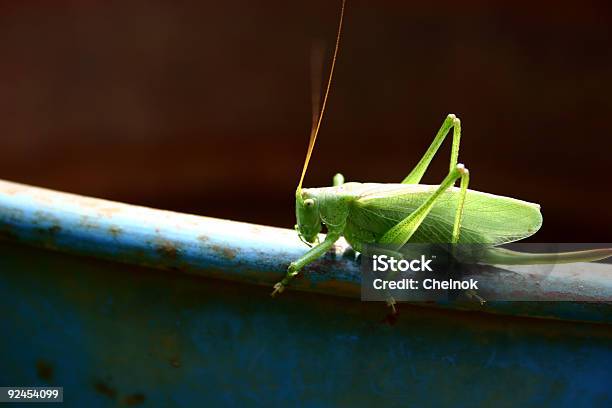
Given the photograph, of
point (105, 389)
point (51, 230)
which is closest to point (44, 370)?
point (105, 389)

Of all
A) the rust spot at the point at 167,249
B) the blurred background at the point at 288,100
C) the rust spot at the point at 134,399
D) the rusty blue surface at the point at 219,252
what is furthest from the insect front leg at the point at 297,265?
the blurred background at the point at 288,100

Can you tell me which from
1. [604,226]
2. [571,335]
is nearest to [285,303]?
[571,335]

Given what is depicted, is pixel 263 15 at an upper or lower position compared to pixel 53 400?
upper

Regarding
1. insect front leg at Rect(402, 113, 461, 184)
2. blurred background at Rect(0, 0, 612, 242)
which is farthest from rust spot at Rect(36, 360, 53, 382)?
blurred background at Rect(0, 0, 612, 242)

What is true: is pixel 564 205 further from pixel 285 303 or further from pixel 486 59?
pixel 285 303

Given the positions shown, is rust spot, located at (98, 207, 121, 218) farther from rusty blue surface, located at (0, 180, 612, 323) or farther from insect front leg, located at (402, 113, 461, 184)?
insect front leg, located at (402, 113, 461, 184)

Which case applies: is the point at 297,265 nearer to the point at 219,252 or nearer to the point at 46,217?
the point at 219,252

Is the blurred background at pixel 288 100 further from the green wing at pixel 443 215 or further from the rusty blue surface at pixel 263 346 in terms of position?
the rusty blue surface at pixel 263 346
